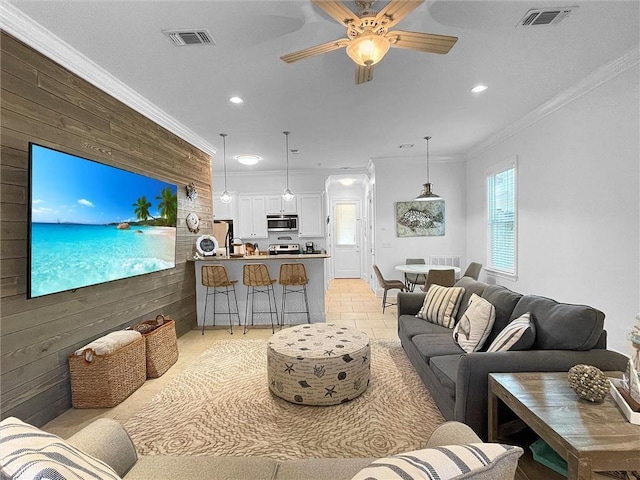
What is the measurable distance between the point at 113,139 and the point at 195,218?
76.7 inches

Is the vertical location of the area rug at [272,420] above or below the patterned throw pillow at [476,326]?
below

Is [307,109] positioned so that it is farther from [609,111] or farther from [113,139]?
[609,111]

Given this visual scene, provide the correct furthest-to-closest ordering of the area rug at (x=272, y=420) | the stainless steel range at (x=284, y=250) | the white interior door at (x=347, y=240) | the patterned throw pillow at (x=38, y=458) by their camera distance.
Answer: the white interior door at (x=347, y=240) < the stainless steel range at (x=284, y=250) < the area rug at (x=272, y=420) < the patterned throw pillow at (x=38, y=458)

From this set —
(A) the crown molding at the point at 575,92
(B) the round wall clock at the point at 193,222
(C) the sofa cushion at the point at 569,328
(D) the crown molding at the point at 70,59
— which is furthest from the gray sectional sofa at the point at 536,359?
(B) the round wall clock at the point at 193,222

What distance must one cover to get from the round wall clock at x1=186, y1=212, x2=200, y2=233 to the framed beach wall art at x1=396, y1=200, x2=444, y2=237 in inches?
156

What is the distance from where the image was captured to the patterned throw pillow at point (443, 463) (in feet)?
2.28

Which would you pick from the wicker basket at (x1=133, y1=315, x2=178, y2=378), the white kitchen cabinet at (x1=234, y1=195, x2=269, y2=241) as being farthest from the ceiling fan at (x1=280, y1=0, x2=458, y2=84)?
the white kitchen cabinet at (x1=234, y1=195, x2=269, y2=241)

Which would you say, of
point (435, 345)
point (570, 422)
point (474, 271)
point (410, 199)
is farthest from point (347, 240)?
point (570, 422)

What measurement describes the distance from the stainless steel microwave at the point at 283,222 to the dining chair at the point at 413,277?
8.96 ft

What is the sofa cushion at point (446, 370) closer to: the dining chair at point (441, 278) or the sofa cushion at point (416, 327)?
the sofa cushion at point (416, 327)

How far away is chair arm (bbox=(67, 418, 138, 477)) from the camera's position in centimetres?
122

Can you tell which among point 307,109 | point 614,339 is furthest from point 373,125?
point 614,339

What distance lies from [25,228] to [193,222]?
267cm

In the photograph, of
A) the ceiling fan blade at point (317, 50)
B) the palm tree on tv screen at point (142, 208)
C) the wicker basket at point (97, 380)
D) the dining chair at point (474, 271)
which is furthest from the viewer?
the dining chair at point (474, 271)
